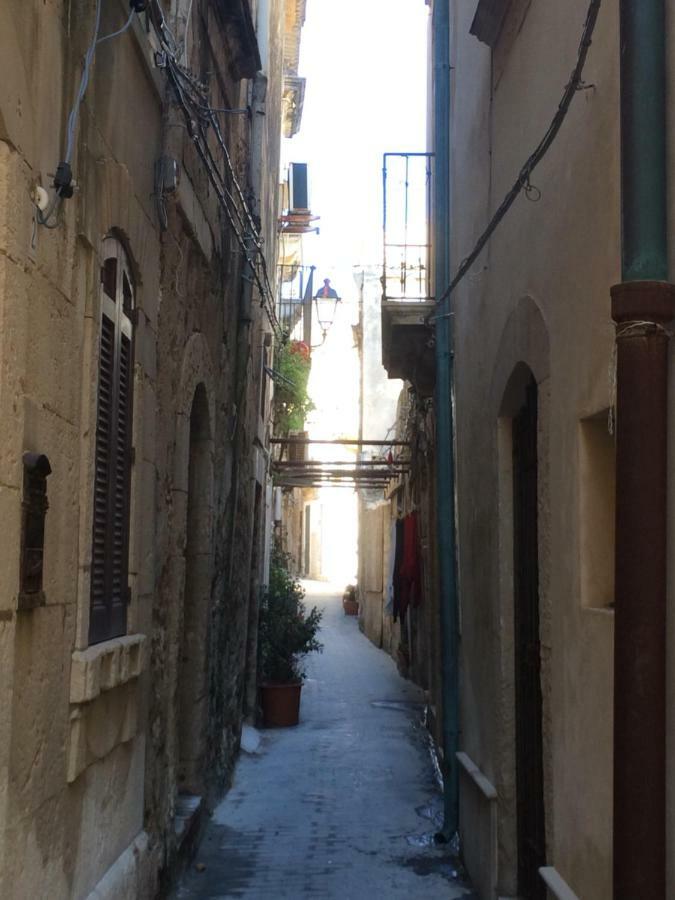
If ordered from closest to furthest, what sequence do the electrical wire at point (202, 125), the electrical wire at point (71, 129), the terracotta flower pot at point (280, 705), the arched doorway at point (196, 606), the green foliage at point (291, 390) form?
the electrical wire at point (71, 129) < the electrical wire at point (202, 125) < the arched doorway at point (196, 606) < the terracotta flower pot at point (280, 705) < the green foliage at point (291, 390)

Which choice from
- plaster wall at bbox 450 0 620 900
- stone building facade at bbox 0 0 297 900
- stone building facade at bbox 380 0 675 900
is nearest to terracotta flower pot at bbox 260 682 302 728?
stone building facade at bbox 0 0 297 900

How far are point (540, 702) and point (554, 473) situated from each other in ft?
4.44

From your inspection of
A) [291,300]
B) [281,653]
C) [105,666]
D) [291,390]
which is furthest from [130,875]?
[291,300]

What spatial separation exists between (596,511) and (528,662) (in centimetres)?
168

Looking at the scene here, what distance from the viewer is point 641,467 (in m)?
2.84

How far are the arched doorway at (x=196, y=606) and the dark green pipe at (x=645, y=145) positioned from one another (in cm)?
413

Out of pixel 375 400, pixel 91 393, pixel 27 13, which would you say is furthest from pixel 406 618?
pixel 27 13

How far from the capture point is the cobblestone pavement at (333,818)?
613 centimetres

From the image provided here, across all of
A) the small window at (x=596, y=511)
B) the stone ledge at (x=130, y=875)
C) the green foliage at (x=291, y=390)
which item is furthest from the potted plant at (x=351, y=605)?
the small window at (x=596, y=511)

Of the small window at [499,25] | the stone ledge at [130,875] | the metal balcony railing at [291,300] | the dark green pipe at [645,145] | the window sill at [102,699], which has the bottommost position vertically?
the stone ledge at [130,875]

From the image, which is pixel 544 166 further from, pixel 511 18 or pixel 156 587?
pixel 156 587

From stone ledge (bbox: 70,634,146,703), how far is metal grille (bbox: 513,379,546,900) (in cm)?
189

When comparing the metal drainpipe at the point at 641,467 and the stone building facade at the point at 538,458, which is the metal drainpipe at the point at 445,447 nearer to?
the stone building facade at the point at 538,458

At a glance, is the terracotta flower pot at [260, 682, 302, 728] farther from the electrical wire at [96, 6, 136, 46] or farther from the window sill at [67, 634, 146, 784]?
the electrical wire at [96, 6, 136, 46]
